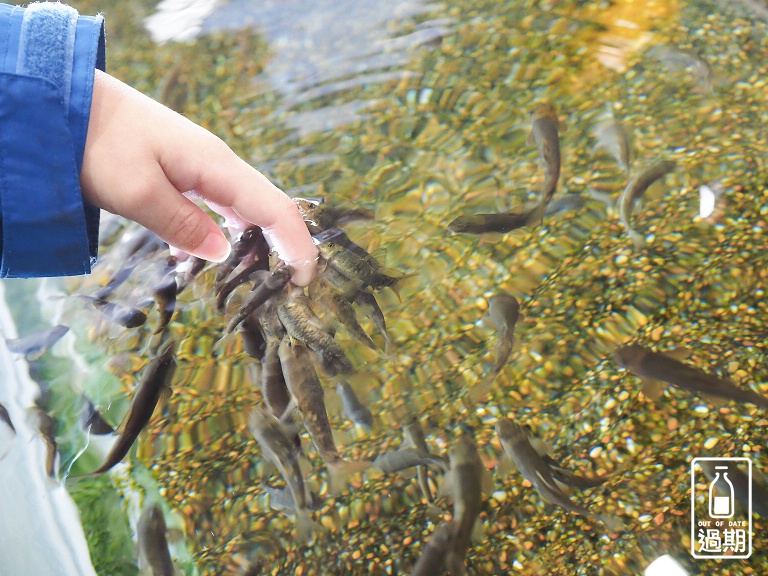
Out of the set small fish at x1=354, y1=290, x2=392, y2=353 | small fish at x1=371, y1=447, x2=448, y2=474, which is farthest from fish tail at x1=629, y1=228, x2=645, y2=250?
small fish at x1=371, y1=447, x2=448, y2=474

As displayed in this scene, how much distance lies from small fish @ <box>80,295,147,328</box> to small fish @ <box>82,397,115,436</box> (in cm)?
36

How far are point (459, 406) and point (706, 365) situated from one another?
83cm

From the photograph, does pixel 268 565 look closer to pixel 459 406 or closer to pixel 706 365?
pixel 459 406

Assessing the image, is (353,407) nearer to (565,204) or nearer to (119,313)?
(119,313)

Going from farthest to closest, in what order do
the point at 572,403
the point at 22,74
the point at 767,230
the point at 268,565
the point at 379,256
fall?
1. the point at 379,256
2. the point at 767,230
3. the point at 572,403
4. the point at 268,565
5. the point at 22,74

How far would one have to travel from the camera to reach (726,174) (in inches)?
105

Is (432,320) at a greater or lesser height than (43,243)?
lesser

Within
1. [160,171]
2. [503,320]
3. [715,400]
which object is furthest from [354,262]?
[715,400]

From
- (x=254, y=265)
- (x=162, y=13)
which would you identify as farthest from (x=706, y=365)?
(x=162, y=13)

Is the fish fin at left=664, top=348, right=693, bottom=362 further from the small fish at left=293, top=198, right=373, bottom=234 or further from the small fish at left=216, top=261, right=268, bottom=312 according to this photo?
the small fish at left=216, top=261, right=268, bottom=312

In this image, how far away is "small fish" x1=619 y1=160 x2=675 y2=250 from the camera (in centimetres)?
251

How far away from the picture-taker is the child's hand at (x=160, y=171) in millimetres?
1525

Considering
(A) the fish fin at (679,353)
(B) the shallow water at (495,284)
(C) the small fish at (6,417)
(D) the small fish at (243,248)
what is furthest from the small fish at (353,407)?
(C) the small fish at (6,417)

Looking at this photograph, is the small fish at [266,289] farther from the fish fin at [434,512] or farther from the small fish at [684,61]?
the small fish at [684,61]
